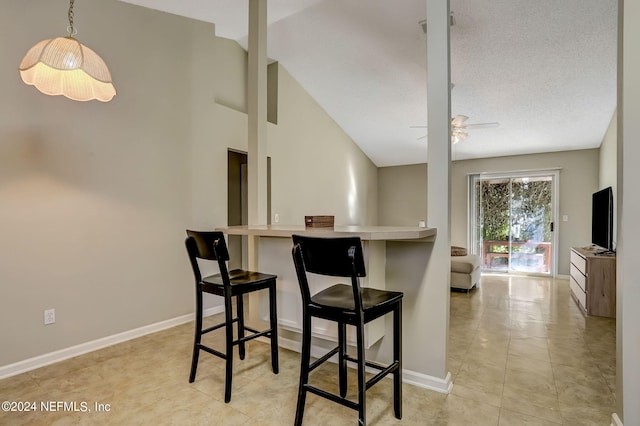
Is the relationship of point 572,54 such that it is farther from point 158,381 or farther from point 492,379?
point 158,381

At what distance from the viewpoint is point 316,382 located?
2166 millimetres

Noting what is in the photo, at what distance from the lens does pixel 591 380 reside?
7.17 ft

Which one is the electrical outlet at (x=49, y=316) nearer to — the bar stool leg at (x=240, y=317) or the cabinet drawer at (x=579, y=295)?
the bar stool leg at (x=240, y=317)

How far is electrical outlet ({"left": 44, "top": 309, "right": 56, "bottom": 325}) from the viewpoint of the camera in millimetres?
2449

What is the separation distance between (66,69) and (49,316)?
1848 millimetres

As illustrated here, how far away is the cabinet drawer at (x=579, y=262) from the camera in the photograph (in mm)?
3824

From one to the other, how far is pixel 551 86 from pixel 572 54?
62cm

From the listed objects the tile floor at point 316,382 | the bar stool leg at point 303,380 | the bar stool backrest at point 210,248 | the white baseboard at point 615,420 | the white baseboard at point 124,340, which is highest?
the bar stool backrest at point 210,248

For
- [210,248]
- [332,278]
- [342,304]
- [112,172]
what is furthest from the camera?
[112,172]

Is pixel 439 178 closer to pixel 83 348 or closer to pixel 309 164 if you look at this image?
pixel 83 348

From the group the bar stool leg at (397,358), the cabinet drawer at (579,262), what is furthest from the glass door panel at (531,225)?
the bar stool leg at (397,358)

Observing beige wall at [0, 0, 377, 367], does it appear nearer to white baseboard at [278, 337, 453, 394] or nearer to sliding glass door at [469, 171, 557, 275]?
white baseboard at [278, 337, 453, 394]

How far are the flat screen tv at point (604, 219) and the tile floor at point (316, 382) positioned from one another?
1279 millimetres

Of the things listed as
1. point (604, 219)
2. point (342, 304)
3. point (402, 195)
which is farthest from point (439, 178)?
point (402, 195)
